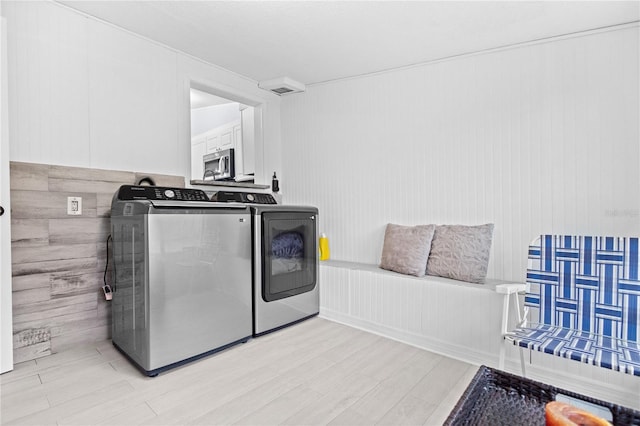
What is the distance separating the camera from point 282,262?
9.32 ft

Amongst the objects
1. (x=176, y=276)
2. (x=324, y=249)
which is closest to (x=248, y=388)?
(x=176, y=276)

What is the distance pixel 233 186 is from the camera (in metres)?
3.43

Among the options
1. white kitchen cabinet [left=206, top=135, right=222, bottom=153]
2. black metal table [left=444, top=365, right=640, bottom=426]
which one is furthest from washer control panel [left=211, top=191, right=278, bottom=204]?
black metal table [left=444, top=365, right=640, bottom=426]

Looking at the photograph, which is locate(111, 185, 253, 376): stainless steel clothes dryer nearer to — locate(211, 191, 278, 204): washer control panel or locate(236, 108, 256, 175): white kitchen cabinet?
locate(211, 191, 278, 204): washer control panel

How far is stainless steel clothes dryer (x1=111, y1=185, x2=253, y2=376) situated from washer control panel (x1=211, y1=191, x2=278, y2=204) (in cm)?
36

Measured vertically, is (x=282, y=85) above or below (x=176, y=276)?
above

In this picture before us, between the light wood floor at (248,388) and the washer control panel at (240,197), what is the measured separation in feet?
3.76

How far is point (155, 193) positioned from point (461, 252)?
2.16 m

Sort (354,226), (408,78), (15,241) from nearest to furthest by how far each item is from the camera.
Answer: (15,241)
(408,78)
(354,226)

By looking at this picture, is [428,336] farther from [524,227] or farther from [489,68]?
[489,68]

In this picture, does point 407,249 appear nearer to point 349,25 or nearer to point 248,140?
point 349,25

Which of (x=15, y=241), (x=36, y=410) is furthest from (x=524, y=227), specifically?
(x=15, y=241)

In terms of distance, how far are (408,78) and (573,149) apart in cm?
137

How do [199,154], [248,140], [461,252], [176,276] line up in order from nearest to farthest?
1. [176,276]
2. [461,252]
3. [248,140]
4. [199,154]
